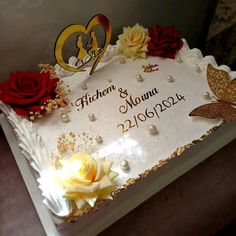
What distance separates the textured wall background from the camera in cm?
97

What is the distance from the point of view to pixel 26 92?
94 cm

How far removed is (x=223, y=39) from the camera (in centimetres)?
152

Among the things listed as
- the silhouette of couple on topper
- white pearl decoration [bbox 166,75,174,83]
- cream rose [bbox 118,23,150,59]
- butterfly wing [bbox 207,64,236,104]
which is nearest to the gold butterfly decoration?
butterfly wing [bbox 207,64,236,104]

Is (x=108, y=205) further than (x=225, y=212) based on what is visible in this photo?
No

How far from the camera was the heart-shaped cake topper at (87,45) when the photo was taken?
0.92 meters

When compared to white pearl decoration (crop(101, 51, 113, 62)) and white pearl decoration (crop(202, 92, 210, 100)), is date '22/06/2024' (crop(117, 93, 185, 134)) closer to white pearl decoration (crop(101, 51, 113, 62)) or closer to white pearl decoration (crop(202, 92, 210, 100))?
white pearl decoration (crop(202, 92, 210, 100))

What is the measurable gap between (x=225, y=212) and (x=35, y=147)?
54 centimetres

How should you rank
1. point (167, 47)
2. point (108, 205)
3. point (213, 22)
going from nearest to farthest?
point (108, 205) < point (167, 47) < point (213, 22)

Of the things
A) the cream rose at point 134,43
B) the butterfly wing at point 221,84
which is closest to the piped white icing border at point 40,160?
the cream rose at point 134,43

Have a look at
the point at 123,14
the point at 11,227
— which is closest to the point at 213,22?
the point at 123,14

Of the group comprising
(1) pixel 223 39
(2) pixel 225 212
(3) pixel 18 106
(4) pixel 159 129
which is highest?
(1) pixel 223 39

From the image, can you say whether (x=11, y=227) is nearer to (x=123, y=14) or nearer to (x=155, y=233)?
(x=155, y=233)

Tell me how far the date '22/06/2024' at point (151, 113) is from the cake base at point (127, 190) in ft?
0.43

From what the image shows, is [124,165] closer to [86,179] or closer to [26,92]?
[86,179]
